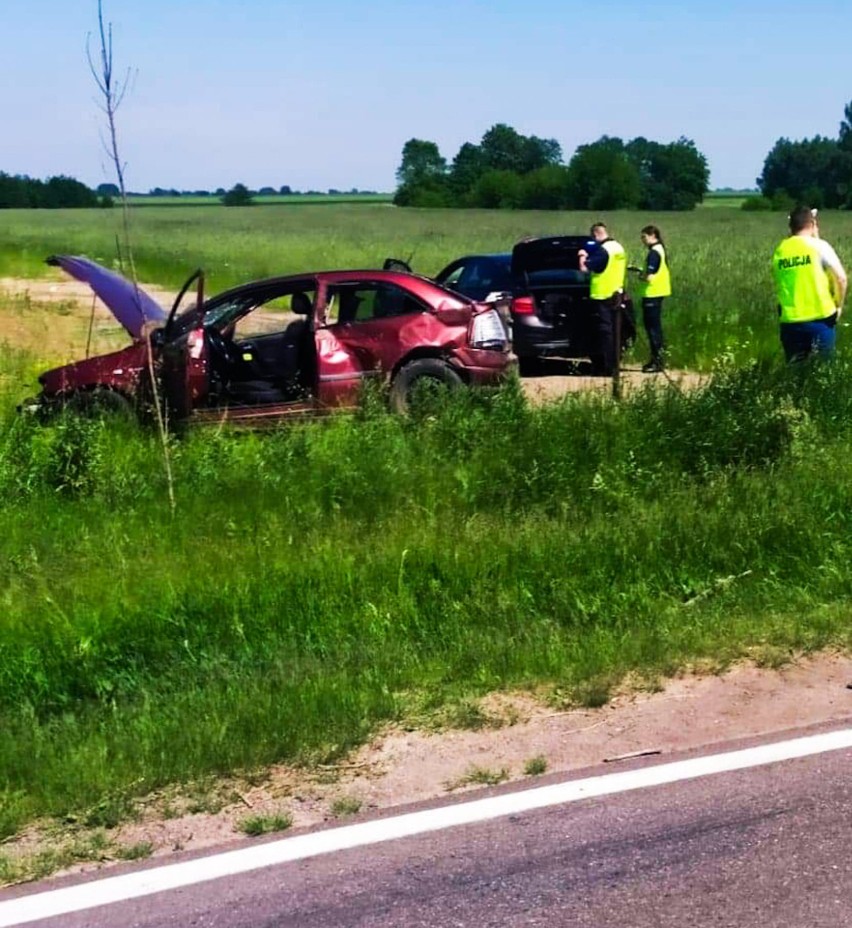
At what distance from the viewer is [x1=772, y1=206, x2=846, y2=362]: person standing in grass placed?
1070 centimetres

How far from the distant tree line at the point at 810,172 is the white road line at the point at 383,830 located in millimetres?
97572

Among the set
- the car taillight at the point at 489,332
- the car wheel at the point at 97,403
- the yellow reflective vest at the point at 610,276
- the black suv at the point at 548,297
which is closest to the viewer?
the car wheel at the point at 97,403

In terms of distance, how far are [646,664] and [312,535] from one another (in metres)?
2.85

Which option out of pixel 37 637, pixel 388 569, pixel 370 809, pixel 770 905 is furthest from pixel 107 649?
pixel 770 905

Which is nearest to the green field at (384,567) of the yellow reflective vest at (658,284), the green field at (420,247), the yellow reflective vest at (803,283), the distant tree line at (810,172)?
the yellow reflective vest at (803,283)

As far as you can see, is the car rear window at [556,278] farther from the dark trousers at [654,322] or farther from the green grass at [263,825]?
the green grass at [263,825]

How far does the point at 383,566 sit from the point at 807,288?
5217 mm

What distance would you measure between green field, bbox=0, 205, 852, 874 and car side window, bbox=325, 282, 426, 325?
1.24 metres

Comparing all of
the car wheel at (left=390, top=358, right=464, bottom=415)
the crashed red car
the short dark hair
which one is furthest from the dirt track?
the short dark hair

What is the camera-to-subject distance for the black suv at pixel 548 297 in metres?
15.5

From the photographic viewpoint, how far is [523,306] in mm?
15602

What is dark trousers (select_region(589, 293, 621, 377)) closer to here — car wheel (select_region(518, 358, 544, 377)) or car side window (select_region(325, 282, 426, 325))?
car wheel (select_region(518, 358, 544, 377))

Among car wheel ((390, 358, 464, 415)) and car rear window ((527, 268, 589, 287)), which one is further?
car rear window ((527, 268, 589, 287))

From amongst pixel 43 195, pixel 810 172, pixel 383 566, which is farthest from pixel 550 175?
pixel 383 566
